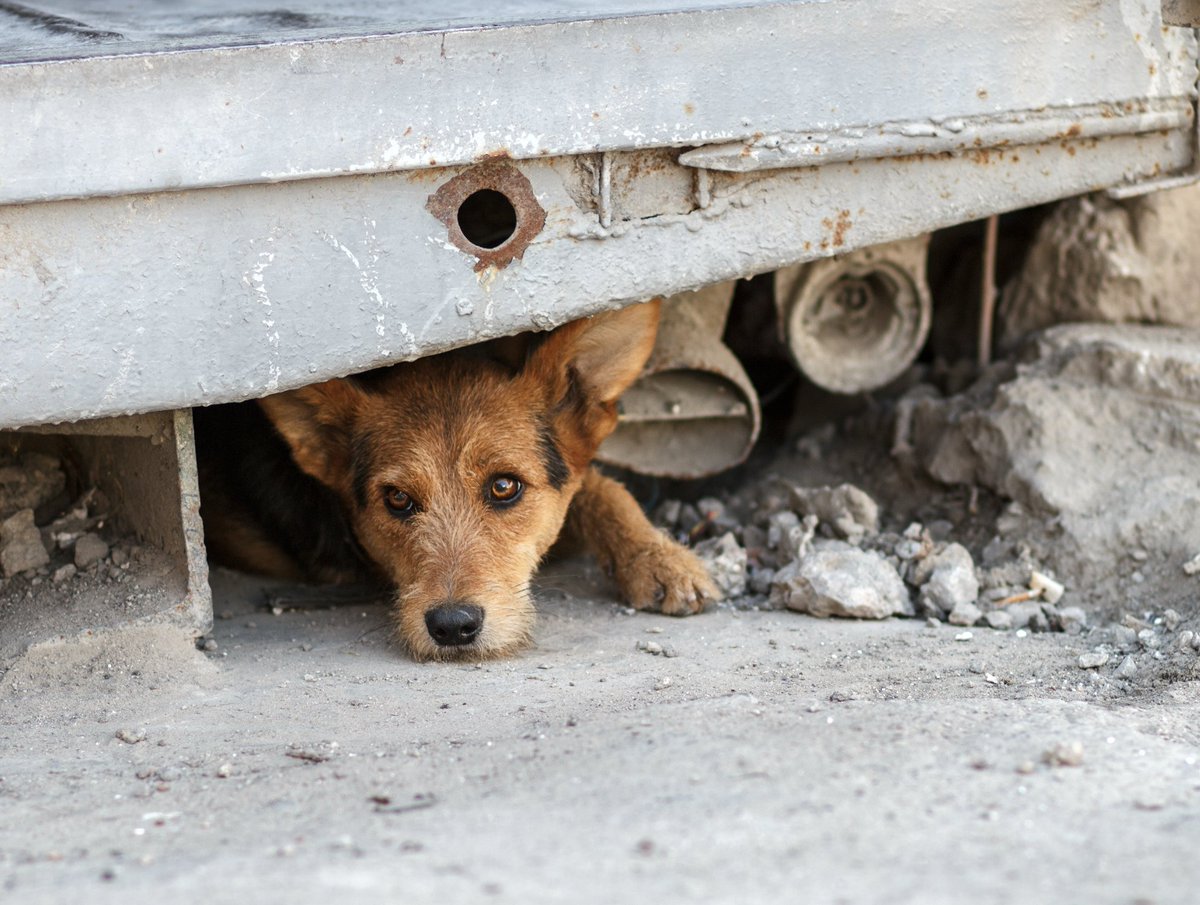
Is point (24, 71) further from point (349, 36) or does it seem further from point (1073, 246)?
point (1073, 246)

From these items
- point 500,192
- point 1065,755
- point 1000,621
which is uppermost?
point 500,192

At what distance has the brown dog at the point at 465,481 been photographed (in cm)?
425

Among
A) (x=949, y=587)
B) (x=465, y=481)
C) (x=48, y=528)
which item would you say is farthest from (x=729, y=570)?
(x=48, y=528)

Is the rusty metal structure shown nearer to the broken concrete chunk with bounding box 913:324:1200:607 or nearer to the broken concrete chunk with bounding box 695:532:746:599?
the broken concrete chunk with bounding box 913:324:1200:607

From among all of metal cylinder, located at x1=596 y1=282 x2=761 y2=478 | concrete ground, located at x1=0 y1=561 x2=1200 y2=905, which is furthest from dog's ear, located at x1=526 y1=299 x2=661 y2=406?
concrete ground, located at x1=0 y1=561 x2=1200 y2=905

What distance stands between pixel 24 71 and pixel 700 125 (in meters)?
1.82

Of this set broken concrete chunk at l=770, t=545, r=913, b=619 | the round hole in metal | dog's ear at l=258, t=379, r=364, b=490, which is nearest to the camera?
broken concrete chunk at l=770, t=545, r=913, b=619

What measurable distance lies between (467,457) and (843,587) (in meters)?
1.37

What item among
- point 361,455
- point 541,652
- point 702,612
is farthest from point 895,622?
point 361,455

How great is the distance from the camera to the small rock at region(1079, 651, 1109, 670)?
12.6 ft

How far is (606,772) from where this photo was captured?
2.91 metres

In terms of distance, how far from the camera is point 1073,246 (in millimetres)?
5383

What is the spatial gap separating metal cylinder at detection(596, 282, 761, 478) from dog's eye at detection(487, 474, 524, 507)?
2.67ft

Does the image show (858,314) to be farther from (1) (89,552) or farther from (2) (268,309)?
(1) (89,552)
